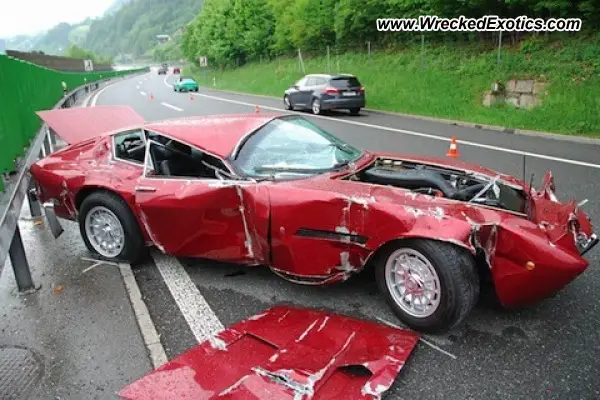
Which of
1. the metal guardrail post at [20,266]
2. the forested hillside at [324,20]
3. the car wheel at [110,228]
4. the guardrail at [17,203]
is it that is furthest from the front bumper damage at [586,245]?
the forested hillside at [324,20]

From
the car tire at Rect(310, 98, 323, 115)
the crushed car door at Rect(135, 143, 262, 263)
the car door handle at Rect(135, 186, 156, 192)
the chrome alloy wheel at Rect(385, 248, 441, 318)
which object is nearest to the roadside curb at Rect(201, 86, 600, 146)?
the car tire at Rect(310, 98, 323, 115)

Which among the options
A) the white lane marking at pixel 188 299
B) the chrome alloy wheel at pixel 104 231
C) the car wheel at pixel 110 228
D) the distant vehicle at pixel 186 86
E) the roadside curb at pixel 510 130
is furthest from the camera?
the distant vehicle at pixel 186 86

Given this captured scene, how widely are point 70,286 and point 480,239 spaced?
341 cm

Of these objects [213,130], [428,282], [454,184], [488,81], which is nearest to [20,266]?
[213,130]

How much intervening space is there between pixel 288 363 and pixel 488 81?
14.7 m

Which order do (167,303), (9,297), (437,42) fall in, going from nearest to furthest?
(167,303)
(9,297)
(437,42)

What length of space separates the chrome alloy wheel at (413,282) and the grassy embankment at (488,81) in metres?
9.88

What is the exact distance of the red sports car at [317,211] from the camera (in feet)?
10.1

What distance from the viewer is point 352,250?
3.42 meters

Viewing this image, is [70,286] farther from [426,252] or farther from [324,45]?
[324,45]

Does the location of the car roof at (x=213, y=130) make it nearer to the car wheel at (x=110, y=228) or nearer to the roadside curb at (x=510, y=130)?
the car wheel at (x=110, y=228)

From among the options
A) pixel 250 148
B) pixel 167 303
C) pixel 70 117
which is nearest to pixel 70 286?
pixel 167 303

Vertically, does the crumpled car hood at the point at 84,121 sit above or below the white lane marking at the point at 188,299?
above

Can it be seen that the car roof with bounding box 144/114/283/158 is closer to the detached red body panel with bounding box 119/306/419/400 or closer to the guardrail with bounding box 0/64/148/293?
the guardrail with bounding box 0/64/148/293
